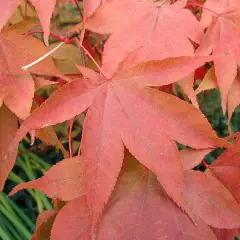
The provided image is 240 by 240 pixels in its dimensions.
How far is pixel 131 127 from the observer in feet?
2.11

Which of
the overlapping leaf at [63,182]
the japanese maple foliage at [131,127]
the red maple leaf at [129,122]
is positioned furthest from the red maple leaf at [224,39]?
the overlapping leaf at [63,182]

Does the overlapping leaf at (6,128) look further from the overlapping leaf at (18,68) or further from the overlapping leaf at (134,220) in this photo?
the overlapping leaf at (134,220)

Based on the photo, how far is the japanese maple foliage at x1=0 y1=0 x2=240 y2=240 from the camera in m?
0.62

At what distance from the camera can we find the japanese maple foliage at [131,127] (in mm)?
620

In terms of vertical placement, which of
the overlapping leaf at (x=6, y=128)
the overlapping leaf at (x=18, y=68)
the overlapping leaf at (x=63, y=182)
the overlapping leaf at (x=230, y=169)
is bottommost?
the overlapping leaf at (x=230, y=169)

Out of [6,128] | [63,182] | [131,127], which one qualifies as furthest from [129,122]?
[6,128]

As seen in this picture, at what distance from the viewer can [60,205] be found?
2.54ft

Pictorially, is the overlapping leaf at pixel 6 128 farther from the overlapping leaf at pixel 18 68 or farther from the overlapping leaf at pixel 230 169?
the overlapping leaf at pixel 230 169

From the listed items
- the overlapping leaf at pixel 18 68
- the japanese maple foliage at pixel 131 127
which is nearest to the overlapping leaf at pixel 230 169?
the japanese maple foliage at pixel 131 127

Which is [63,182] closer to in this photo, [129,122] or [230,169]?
[129,122]

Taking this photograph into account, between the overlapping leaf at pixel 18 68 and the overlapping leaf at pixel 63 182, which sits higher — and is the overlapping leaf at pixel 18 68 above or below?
above

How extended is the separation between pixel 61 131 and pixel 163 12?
2.39 feet

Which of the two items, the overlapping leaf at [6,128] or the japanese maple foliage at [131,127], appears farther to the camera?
the overlapping leaf at [6,128]

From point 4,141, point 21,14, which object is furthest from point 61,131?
point 4,141
